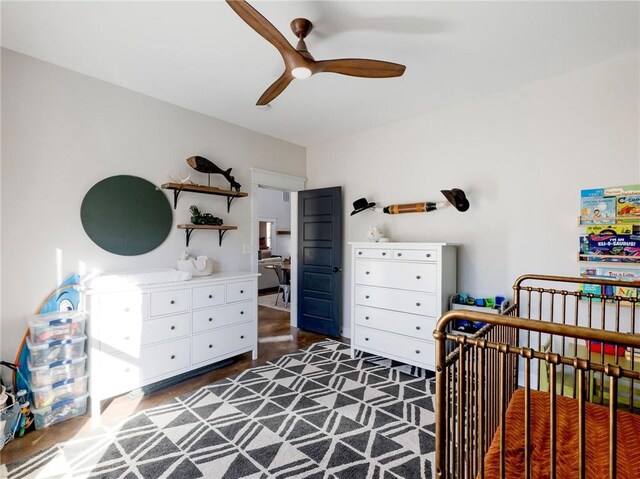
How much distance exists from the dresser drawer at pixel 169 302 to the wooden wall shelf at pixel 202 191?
0.95 m

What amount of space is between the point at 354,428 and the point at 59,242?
2.68m

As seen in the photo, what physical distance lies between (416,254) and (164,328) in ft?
7.74

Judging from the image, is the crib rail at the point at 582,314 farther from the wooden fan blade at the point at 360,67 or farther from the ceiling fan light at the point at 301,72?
the ceiling fan light at the point at 301,72

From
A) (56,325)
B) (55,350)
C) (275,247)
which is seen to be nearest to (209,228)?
(56,325)

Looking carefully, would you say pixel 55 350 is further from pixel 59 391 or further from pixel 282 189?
pixel 282 189

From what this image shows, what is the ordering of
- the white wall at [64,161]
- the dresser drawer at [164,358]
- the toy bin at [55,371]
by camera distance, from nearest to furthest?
the toy bin at [55,371] < the white wall at [64,161] < the dresser drawer at [164,358]

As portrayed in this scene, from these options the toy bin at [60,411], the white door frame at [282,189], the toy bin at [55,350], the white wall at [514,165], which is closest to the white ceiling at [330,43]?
the white wall at [514,165]

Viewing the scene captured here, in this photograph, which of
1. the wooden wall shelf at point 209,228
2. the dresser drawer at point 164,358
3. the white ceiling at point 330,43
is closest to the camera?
the white ceiling at point 330,43

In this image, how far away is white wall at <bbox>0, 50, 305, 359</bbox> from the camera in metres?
2.31

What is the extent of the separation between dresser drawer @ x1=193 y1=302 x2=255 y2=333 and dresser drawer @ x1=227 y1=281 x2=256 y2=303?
7 cm

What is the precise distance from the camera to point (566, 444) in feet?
3.84

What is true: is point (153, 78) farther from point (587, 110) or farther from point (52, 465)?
point (587, 110)

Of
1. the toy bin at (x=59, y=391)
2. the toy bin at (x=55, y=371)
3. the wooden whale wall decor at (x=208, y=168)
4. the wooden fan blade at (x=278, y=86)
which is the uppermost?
the wooden fan blade at (x=278, y=86)

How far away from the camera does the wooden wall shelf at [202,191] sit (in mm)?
3072
